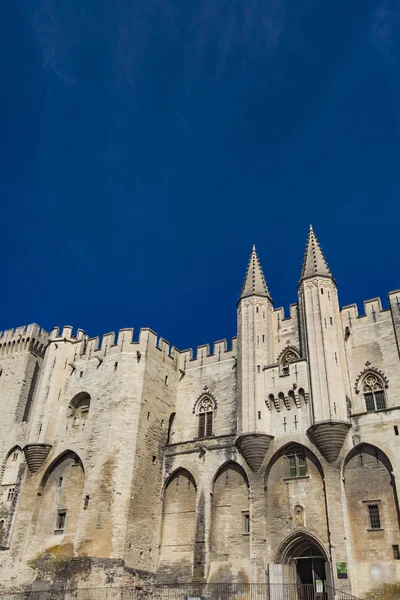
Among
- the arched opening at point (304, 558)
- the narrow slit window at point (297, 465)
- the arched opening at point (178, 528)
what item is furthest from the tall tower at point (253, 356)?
the arched opening at point (178, 528)

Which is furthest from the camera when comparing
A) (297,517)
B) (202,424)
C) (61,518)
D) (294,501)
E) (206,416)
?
(206,416)

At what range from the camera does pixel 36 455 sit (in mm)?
31312

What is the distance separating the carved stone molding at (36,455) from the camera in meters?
31.2

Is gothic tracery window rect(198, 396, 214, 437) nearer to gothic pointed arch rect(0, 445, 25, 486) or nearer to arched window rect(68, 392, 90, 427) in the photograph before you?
arched window rect(68, 392, 90, 427)

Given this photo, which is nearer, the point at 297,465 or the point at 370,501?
the point at 370,501

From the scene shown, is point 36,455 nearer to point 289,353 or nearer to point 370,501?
point 289,353

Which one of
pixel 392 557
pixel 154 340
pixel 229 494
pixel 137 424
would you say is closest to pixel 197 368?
pixel 154 340

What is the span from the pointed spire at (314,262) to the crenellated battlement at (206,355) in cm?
613

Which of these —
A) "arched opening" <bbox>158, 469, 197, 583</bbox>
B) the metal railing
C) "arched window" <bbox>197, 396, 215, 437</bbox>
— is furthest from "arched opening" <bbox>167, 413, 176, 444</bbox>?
the metal railing

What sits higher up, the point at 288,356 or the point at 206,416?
the point at 288,356

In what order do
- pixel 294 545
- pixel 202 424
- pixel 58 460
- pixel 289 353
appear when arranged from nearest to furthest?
pixel 294 545 → pixel 58 460 → pixel 289 353 → pixel 202 424

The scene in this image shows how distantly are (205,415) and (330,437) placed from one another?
29.9 feet

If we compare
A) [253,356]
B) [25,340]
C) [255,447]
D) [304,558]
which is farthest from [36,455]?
[304,558]

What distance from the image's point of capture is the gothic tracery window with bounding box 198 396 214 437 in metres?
31.9
